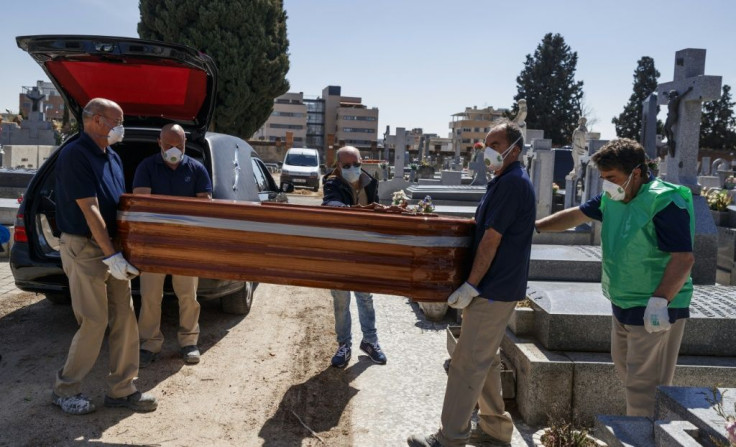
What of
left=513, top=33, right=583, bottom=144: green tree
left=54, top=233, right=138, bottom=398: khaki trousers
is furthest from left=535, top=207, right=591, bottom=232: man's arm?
left=513, top=33, right=583, bottom=144: green tree

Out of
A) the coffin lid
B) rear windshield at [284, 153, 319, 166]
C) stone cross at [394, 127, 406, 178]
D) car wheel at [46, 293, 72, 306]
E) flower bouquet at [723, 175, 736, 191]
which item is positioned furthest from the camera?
rear windshield at [284, 153, 319, 166]

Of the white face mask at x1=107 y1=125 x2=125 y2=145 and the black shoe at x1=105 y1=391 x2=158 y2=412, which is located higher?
the white face mask at x1=107 y1=125 x2=125 y2=145

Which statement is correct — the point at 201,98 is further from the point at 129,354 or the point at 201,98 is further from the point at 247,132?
the point at 247,132

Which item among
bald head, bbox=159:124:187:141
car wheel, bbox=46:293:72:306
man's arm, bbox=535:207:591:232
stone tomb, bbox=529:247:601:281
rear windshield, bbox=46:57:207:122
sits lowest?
car wheel, bbox=46:293:72:306

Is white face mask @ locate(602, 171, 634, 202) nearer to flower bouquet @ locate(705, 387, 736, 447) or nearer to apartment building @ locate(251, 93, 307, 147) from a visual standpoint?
flower bouquet @ locate(705, 387, 736, 447)

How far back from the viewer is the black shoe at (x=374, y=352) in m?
5.10

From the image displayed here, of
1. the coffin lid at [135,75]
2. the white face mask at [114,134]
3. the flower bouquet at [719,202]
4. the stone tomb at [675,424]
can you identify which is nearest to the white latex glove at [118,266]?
the white face mask at [114,134]

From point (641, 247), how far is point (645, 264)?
0.30 ft

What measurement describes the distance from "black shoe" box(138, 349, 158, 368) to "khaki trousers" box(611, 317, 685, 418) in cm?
352

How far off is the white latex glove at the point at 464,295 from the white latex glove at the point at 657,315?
0.84m

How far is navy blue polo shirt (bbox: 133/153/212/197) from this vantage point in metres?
4.87

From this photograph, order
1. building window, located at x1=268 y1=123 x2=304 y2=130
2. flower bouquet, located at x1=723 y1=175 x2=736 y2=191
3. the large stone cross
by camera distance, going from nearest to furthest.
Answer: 1. the large stone cross
2. flower bouquet, located at x1=723 y1=175 x2=736 y2=191
3. building window, located at x1=268 y1=123 x2=304 y2=130

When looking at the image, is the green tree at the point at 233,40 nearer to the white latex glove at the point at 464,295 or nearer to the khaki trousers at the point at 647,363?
the white latex glove at the point at 464,295

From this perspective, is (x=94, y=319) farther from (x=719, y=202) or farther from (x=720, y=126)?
(x=720, y=126)
